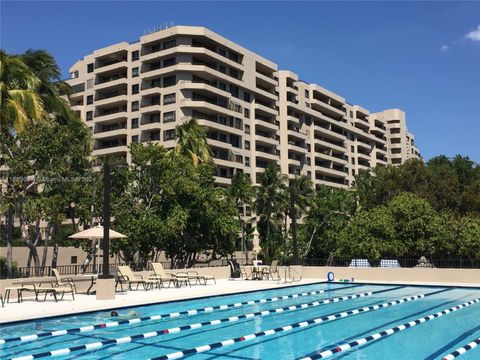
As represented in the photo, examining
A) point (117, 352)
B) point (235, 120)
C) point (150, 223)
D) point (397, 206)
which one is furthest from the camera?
point (235, 120)

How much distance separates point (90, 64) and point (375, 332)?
230ft

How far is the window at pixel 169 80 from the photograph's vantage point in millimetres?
65688

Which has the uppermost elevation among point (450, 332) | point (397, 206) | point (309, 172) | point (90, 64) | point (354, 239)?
A: point (90, 64)

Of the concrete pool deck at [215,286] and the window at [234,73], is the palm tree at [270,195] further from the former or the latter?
the window at [234,73]

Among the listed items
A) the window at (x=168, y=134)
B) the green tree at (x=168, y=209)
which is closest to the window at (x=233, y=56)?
the window at (x=168, y=134)

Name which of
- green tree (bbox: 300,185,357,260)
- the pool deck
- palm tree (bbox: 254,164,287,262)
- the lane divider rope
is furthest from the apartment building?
the lane divider rope

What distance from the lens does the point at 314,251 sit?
55938 mm

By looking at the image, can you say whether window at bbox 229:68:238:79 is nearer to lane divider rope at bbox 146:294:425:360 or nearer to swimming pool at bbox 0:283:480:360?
lane divider rope at bbox 146:294:425:360

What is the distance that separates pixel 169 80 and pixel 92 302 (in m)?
51.8

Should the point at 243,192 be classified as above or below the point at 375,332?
above

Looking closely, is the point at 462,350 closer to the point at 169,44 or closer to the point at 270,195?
the point at 270,195

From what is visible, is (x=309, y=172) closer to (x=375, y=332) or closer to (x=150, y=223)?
(x=150, y=223)

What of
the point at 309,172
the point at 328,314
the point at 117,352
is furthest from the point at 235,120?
the point at 117,352

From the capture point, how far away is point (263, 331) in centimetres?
1290
